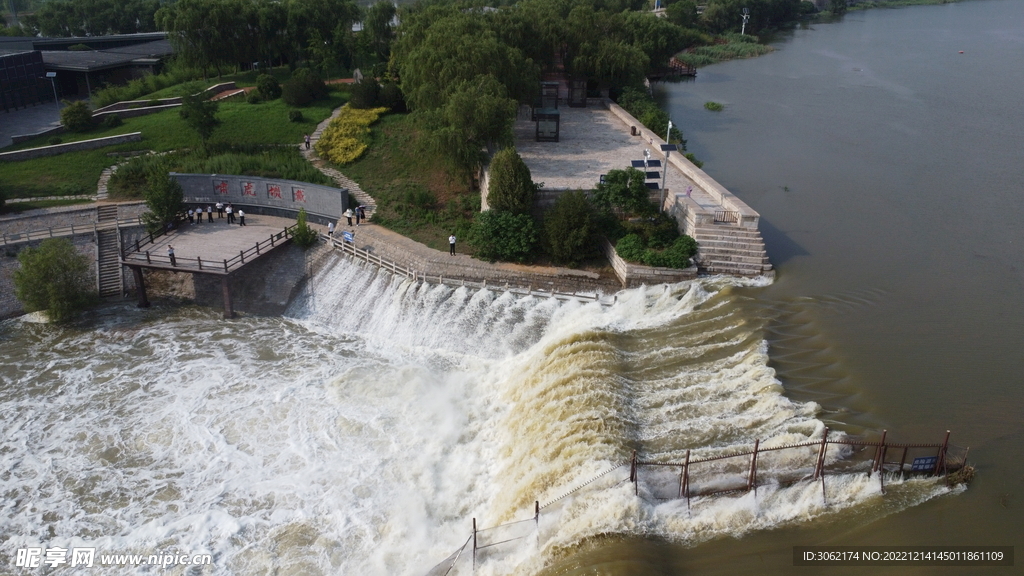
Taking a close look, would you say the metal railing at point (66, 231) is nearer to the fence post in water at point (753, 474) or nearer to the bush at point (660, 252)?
the bush at point (660, 252)

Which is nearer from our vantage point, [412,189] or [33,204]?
[33,204]

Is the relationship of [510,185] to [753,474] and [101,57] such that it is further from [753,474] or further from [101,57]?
[101,57]

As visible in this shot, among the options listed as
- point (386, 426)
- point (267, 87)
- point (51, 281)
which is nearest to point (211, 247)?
point (51, 281)

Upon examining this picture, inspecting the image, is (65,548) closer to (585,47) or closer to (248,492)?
(248,492)

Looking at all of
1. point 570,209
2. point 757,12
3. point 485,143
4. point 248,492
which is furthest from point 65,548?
point 757,12

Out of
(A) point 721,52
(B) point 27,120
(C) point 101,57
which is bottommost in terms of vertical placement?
(B) point 27,120
